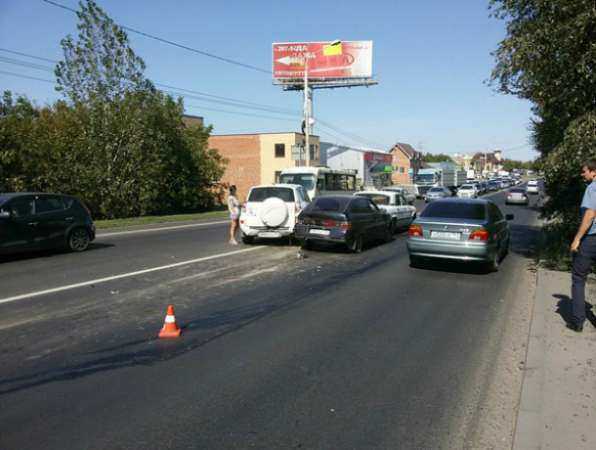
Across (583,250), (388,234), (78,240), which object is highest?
(583,250)

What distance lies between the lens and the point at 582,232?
236 inches

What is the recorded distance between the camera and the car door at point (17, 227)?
37.8ft

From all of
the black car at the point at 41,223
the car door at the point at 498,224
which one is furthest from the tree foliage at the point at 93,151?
the car door at the point at 498,224

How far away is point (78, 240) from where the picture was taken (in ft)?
Result: 43.9

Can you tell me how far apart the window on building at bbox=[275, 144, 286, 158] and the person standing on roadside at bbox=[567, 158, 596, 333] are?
4622 cm

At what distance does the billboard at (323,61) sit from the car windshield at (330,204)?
39.5 m

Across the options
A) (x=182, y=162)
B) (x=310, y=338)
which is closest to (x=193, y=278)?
(x=310, y=338)

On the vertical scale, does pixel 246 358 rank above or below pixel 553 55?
below

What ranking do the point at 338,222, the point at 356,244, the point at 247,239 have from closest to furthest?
the point at 338,222 < the point at 356,244 < the point at 247,239

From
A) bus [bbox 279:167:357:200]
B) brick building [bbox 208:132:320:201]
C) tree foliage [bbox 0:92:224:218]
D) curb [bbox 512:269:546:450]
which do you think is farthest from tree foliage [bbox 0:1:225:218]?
curb [bbox 512:269:546:450]

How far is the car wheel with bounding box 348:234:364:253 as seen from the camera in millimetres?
13374

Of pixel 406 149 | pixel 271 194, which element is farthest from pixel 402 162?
pixel 271 194

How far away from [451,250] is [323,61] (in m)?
44.4

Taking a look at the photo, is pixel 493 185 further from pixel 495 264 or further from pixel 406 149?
pixel 495 264
